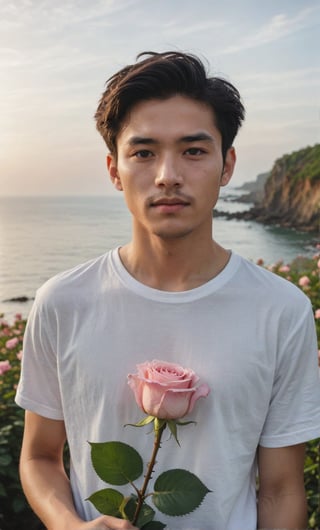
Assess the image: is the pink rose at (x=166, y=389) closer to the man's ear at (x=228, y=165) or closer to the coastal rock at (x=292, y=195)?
the man's ear at (x=228, y=165)

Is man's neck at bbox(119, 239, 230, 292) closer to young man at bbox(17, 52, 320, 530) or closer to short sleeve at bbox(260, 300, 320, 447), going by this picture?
young man at bbox(17, 52, 320, 530)

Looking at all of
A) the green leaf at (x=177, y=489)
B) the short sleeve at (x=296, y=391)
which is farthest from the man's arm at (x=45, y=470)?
the short sleeve at (x=296, y=391)

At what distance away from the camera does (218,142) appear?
7.03ft

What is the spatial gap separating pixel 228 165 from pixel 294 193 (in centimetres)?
2528

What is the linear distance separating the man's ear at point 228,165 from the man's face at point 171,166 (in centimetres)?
17

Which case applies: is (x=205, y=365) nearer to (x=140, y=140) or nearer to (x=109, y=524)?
(x=109, y=524)

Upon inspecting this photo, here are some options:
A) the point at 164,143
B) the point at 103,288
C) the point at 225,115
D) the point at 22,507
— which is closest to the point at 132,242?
the point at 103,288

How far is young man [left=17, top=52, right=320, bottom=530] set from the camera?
2029 mm

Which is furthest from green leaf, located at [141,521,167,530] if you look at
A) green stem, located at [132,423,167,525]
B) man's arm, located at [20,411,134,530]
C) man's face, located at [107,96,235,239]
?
man's face, located at [107,96,235,239]

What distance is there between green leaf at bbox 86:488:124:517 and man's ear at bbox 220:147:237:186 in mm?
1054

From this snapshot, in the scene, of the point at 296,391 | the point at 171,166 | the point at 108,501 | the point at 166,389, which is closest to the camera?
the point at 166,389

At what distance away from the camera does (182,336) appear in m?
2.05

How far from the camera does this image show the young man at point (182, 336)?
6.66 feet

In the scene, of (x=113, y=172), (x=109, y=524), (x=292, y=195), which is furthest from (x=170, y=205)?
(x=292, y=195)
